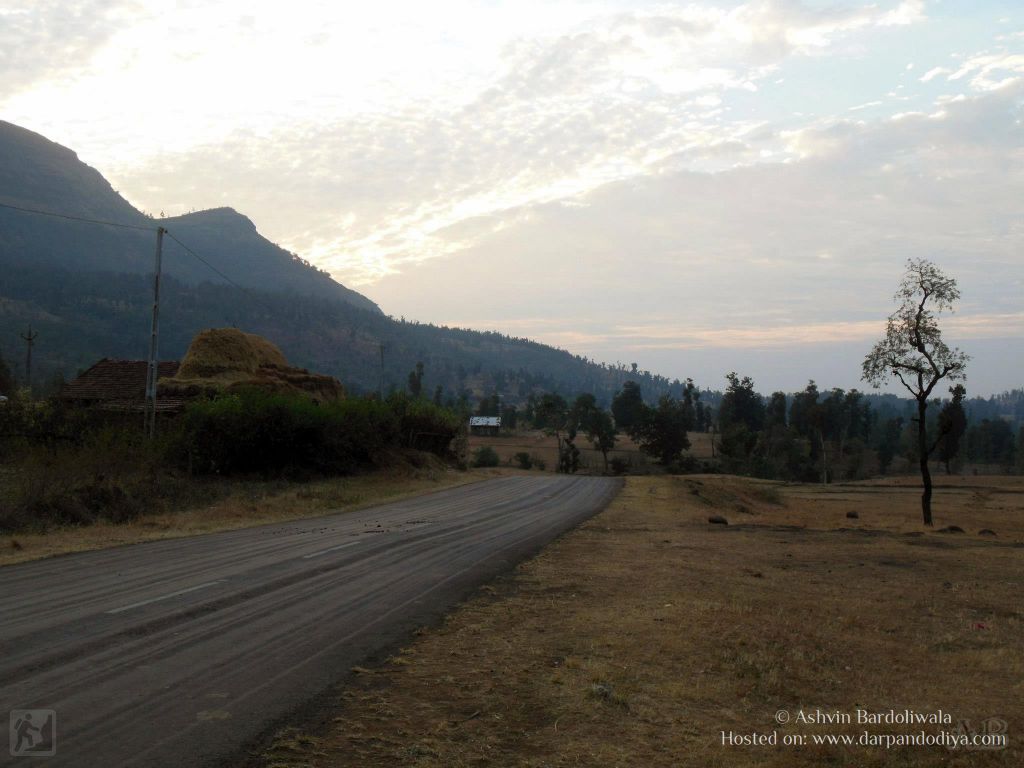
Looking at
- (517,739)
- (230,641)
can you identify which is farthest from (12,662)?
(517,739)

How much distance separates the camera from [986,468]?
5369 inches

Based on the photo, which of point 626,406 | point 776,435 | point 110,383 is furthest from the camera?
point 626,406

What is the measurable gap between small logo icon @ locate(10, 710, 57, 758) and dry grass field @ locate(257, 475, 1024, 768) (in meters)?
1.54

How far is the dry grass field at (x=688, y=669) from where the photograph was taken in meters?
6.04

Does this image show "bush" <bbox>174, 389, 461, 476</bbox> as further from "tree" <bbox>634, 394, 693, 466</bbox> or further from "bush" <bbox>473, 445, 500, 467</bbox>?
"tree" <bbox>634, 394, 693, 466</bbox>

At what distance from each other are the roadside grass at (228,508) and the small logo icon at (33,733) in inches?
399

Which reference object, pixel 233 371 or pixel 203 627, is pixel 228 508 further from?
pixel 233 371

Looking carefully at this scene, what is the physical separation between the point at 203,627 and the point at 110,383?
141 feet

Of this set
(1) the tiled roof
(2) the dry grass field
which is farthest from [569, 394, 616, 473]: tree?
(2) the dry grass field

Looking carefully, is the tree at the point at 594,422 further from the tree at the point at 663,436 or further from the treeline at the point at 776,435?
the tree at the point at 663,436

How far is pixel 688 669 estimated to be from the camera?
8219 mm

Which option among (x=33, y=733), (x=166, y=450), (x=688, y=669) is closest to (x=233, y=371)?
(x=166, y=450)

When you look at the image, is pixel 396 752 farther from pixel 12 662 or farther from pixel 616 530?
pixel 616 530

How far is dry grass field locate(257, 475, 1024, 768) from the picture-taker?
6.04 m
